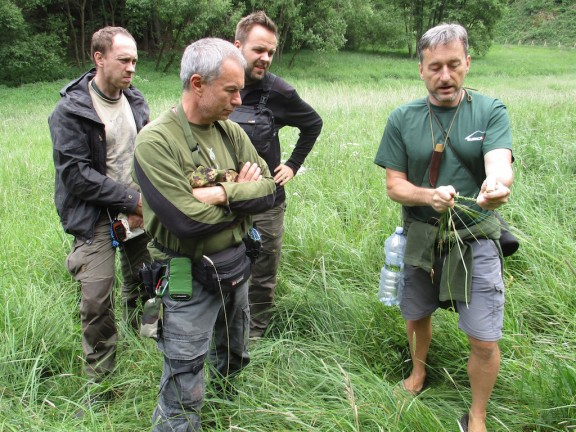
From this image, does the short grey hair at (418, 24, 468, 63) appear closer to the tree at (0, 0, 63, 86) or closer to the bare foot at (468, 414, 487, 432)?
the bare foot at (468, 414, 487, 432)

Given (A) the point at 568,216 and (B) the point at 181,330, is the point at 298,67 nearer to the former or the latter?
(A) the point at 568,216

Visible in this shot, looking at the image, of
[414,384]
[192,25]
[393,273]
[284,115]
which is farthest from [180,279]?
[192,25]

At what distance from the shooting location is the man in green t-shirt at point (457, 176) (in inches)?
92.0

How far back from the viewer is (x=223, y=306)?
2383 millimetres

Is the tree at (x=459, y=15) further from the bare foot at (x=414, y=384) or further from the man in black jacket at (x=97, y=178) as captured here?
the bare foot at (x=414, y=384)

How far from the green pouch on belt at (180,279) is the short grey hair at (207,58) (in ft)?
2.59

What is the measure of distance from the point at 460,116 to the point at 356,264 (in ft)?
5.51

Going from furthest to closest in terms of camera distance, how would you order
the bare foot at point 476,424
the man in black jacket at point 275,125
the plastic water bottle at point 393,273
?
the man in black jacket at point 275,125, the plastic water bottle at point 393,273, the bare foot at point 476,424

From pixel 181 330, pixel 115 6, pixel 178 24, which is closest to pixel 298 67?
pixel 178 24

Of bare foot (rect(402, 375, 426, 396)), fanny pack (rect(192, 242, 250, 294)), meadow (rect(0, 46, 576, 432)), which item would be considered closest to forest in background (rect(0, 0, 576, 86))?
meadow (rect(0, 46, 576, 432))

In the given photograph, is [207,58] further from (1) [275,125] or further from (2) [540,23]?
(2) [540,23]

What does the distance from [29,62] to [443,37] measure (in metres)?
26.6

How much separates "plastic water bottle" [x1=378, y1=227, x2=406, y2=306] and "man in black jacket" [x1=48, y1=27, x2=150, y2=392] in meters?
1.54

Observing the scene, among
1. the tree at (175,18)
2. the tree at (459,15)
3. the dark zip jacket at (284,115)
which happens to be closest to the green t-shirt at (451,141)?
the dark zip jacket at (284,115)
